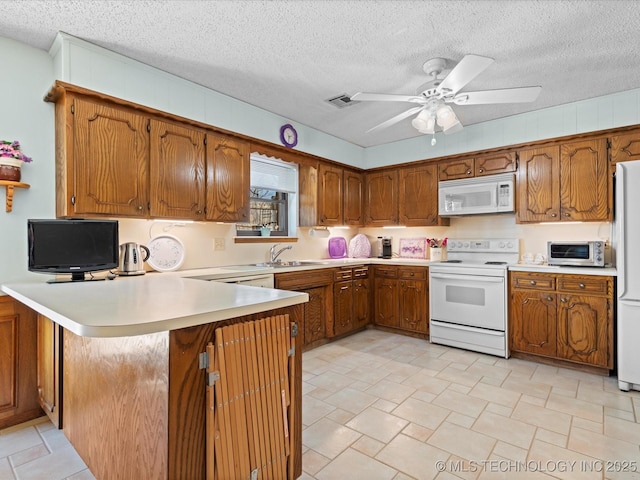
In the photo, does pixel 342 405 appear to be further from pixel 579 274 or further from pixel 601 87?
pixel 601 87

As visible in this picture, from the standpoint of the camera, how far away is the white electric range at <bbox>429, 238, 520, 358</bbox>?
344 cm

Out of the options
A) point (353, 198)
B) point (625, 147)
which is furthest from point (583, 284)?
point (353, 198)

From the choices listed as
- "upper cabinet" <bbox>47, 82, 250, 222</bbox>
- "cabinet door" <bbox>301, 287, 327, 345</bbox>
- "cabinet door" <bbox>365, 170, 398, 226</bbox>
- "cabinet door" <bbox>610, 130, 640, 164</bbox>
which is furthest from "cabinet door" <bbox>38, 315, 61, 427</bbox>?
"cabinet door" <bbox>610, 130, 640, 164</bbox>

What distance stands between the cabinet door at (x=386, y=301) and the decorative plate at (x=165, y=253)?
243 cm

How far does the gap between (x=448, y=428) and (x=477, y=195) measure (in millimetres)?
2573

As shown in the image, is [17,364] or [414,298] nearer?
[17,364]

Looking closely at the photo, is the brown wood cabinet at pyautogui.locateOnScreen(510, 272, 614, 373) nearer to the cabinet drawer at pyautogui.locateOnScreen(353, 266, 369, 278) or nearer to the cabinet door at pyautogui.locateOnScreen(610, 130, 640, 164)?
the cabinet door at pyautogui.locateOnScreen(610, 130, 640, 164)

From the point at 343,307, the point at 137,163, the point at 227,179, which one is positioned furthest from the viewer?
the point at 343,307

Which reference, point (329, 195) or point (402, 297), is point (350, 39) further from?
point (402, 297)

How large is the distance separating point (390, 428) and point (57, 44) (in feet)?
10.8

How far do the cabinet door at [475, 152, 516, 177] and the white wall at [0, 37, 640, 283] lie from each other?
14 cm

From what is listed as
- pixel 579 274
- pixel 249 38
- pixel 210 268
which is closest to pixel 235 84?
pixel 249 38

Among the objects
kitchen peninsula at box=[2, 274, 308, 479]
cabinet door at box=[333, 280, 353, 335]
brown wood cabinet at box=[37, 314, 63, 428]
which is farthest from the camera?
cabinet door at box=[333, 280, 353, 335]

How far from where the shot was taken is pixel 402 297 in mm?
4176
